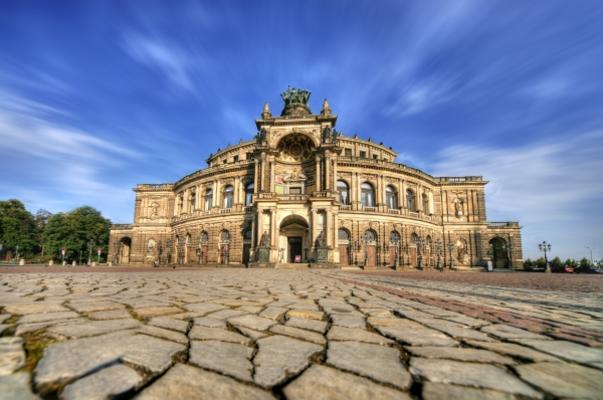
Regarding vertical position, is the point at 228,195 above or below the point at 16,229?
above

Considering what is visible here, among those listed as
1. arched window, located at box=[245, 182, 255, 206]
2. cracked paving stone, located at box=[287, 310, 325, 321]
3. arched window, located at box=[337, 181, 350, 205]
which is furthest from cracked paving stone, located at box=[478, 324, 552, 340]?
arched window, located at box=[245, 182, 255, 206]

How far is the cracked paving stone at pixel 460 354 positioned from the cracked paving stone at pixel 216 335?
1179 mm

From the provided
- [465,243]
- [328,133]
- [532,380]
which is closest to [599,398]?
[532,380]

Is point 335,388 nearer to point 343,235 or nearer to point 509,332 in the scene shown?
point 509,332

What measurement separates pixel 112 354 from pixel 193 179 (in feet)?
117

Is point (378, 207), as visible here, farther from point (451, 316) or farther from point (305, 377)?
point (305, 377)

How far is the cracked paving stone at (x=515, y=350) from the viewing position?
74.7 inches

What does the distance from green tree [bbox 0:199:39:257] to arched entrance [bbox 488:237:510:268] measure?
73.1m

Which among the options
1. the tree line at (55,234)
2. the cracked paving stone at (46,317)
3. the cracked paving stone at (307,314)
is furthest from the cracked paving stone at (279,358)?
the tree line at (55,234)

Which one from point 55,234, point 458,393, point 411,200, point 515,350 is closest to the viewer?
point 458,393

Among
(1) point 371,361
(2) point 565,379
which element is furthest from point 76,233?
(2) point 565,379

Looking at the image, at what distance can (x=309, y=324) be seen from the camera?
2.77 meters

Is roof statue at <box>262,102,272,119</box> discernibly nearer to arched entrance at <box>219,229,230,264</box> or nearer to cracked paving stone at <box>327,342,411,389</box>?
arched entrance at <box>219,229,230,264</box>

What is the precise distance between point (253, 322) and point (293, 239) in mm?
26496
